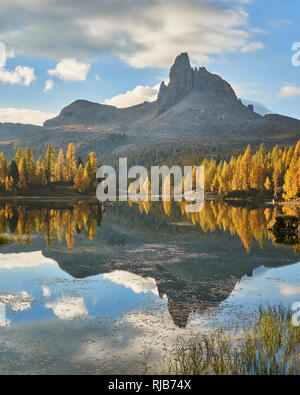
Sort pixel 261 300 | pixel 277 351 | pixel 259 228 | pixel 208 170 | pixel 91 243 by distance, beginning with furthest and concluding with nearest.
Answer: pixel 208 170
pixel 259 228
pixel 91 243
pixel 261 300
pixel 277 351

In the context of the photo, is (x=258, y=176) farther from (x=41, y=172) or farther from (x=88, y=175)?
(x=41, y=172)

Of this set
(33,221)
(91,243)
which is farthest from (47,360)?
(33,221)

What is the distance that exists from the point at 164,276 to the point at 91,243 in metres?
18.8

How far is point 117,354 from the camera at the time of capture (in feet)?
55.0

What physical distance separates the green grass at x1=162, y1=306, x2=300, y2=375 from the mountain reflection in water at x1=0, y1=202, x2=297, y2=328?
3.16 metres

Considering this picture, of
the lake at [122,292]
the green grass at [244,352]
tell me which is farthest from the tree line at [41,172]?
the green grass at [244,352]

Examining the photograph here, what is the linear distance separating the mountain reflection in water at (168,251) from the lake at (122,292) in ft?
0.36

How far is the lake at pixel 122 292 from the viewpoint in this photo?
1711 cm

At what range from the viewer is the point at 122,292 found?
2723 cm

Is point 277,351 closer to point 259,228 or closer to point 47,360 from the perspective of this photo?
point 47,360

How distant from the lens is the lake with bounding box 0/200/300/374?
17109mm

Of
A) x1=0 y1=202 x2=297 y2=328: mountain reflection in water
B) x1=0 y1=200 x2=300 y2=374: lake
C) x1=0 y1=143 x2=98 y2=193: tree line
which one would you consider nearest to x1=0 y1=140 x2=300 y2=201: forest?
x1=0 y1=143 x2=98 y2=193: tree line

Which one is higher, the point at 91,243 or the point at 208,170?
the point at 208,170

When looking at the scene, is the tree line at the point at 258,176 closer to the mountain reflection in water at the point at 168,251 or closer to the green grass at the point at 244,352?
the mountain reflection in water at the point at 168,251
